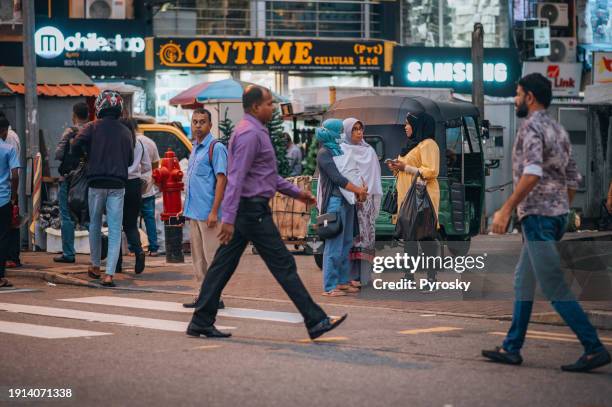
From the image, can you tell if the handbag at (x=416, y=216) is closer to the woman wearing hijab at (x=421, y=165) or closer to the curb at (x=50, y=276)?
the woman wearing hijab at (x=421, y=165)

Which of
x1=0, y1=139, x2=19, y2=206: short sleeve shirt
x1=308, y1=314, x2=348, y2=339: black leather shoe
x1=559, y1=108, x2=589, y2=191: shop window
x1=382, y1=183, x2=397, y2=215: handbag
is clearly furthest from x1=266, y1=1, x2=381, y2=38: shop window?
x1=308, y1=314, x2=348, y2=339: black leather shoe

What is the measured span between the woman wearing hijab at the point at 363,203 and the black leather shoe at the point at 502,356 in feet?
16.0

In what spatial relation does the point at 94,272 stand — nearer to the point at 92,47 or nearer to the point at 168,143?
the point at 168,143

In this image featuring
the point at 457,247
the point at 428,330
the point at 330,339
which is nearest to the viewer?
the point at 330,339

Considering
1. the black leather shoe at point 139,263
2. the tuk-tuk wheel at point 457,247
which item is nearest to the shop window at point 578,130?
the tuk-tuk wheel at point 457,247

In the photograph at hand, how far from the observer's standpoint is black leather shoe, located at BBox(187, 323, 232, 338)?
9.47m

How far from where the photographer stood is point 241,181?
919cm

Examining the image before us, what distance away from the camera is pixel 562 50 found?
37.4m

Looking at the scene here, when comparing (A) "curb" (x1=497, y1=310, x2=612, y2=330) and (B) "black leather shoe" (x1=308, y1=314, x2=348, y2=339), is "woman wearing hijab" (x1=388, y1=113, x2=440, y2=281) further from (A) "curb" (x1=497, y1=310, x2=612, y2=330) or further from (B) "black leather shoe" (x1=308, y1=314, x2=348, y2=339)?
(B) "black leather shoe" (x1=308, y1=314, x2=348, y2=339)

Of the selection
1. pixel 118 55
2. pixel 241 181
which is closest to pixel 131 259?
pixel 241 181

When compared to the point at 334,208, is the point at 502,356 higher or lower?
lower

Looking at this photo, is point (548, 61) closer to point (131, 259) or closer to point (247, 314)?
point (131, 259)

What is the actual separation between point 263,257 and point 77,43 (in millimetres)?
23352

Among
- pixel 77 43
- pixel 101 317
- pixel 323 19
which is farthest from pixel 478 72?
pixel 101 317
